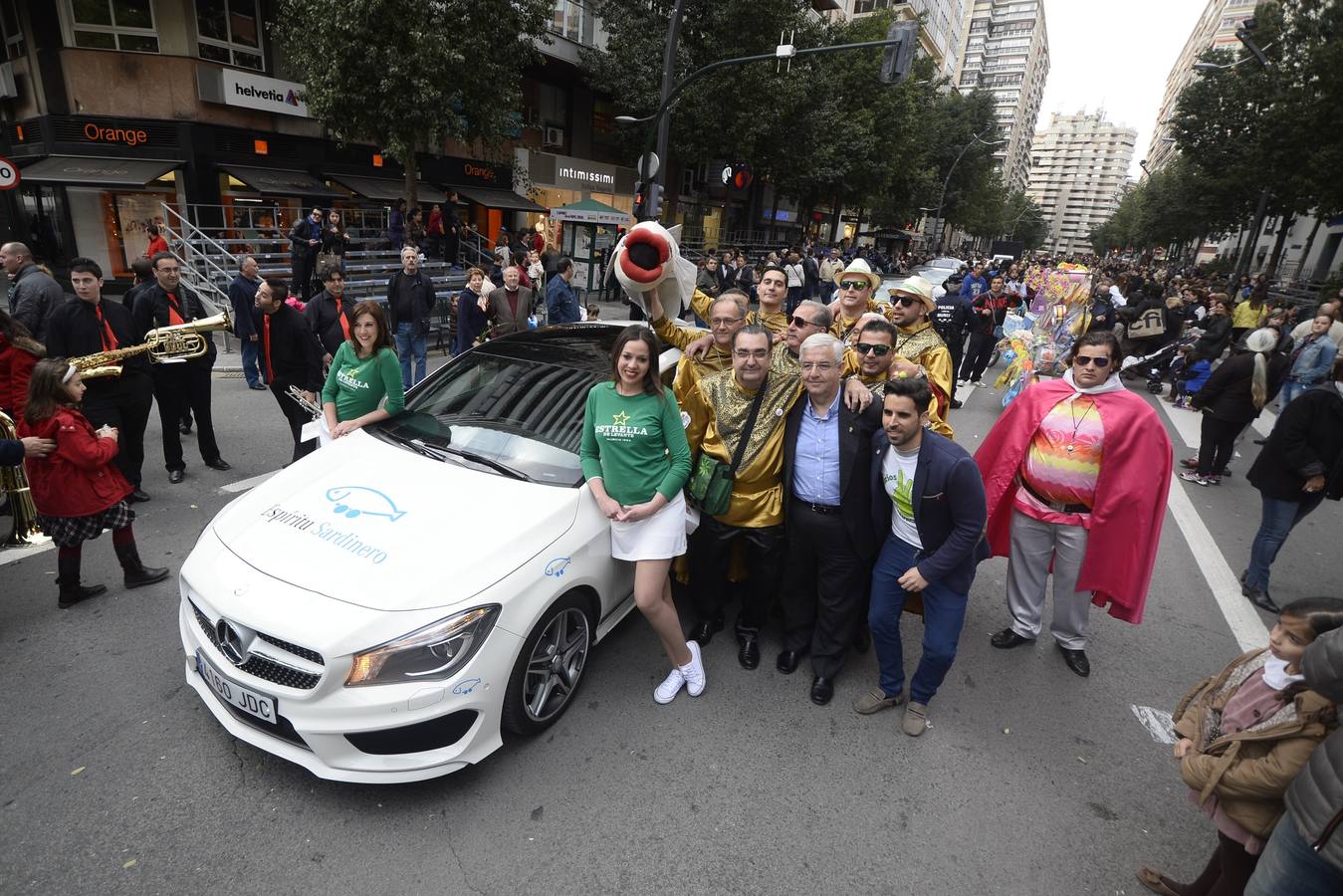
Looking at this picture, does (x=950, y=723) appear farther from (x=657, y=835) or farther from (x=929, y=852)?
(x=657, y=835)

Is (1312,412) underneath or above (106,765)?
above

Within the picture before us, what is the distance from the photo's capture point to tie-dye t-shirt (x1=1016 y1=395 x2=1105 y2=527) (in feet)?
11.3

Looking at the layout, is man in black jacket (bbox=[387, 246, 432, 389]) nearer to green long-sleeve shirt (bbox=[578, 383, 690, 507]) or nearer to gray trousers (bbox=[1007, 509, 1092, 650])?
green long-sleeve shirt (bbox=[578, 383, 690, 507])

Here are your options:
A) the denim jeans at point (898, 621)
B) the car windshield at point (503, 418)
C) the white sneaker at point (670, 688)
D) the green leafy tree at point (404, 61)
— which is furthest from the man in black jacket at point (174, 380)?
the green leafy tree at point (404, 61)

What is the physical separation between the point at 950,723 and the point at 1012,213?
10808 cm

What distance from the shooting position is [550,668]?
2.97 metres

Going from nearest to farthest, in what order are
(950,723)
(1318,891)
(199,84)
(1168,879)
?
(1318,891), (1168,879), (950,723), (199,84)

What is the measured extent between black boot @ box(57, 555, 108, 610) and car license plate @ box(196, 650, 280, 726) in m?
1.75

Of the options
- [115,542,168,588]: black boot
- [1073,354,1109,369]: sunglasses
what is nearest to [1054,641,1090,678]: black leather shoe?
[1073,354,1109,369]: sunglasses

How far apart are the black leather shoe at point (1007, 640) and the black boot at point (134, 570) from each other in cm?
490

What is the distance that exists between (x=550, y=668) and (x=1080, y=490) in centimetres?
278

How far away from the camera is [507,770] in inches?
111

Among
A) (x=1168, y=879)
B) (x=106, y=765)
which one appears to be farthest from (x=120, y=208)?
(x=1168, y=879)

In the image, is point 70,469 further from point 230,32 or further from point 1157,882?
point 230,32
